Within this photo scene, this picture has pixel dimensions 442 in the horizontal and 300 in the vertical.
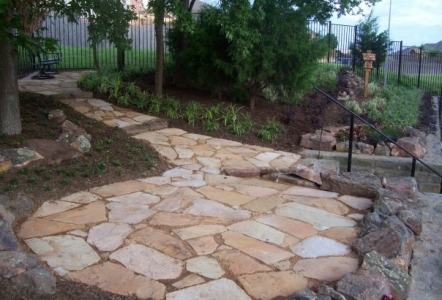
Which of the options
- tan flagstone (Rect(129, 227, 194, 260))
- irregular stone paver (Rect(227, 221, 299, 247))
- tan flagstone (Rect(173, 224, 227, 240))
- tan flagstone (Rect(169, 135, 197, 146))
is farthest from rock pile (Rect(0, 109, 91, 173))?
irregular stone paver (Rect(227, 221, 299, 247))

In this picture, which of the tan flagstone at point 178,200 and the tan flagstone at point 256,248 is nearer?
the tan flagstone at point 256,248

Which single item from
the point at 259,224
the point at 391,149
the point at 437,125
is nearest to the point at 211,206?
the point at 259,224

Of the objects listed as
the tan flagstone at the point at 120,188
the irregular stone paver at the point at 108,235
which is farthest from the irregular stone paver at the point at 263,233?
the tan flagstone at the point at 120,188

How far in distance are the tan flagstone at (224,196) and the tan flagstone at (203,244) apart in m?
0.94

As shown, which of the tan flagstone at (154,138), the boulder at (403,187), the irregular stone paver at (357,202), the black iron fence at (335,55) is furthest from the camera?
the black iron fence at (335,55)

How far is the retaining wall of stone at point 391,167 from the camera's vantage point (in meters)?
7.01

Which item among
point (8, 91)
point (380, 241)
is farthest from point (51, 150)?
point (380, 241)

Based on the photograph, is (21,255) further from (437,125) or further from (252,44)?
(437,125)

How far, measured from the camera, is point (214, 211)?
4.37 m

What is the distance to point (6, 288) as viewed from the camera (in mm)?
2613

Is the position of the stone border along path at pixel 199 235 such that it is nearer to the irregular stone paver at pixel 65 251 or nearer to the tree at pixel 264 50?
the irregular stone paver at pixel 65 251

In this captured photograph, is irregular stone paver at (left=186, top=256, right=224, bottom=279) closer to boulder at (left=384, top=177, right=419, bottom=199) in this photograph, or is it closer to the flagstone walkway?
the flagstone walkway

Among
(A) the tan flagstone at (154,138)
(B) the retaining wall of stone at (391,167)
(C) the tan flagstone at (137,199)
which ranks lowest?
(B) the retaining wall of stone at (391,167)

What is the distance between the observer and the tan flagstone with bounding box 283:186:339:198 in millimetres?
5090
